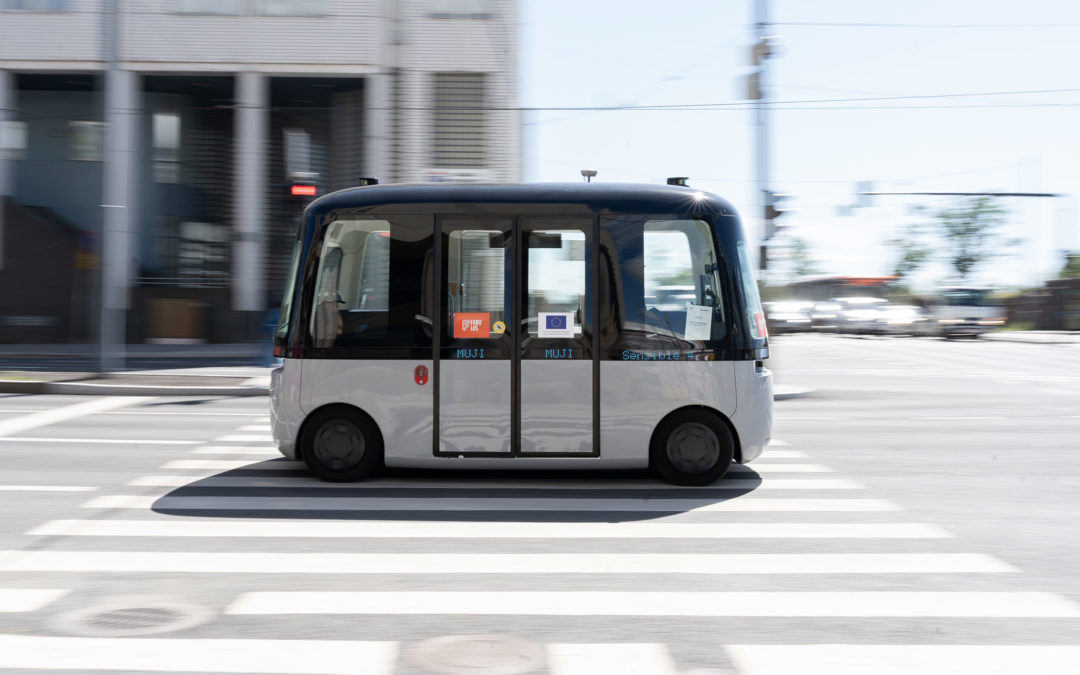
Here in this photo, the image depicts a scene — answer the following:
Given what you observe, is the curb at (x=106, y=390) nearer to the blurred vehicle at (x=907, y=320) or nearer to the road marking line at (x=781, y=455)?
the road marking line at (x=781, y=455)

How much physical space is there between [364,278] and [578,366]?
6.06 feet

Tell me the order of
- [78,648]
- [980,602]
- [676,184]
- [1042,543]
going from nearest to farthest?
[78,648]
[980,602]
[1042,543]
[676,184]

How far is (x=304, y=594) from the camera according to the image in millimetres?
4914

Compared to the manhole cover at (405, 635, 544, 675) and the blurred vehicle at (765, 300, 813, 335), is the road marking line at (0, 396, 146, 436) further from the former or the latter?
the blurred vehicle at (765, 300, 813, 335)

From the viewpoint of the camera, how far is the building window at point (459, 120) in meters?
28.3

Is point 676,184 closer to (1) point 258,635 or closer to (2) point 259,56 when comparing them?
(1) point 258,635

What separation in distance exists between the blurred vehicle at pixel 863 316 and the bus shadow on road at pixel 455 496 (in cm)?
4400

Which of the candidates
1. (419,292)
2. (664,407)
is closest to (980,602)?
(664,407)

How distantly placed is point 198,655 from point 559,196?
4822mm

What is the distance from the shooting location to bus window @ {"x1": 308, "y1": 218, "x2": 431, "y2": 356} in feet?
25.9

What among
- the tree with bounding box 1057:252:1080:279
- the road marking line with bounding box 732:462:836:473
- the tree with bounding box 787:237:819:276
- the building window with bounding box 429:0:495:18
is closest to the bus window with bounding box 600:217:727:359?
the road marking line with bounding box 732:462:836:473

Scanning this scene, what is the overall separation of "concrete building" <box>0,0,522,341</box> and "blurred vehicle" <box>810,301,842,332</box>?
31194 mm

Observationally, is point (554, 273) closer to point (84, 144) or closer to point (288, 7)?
point (288, 7)

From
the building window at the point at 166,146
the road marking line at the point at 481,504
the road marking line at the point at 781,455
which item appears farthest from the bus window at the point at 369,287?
the building window at the point at 166,146
